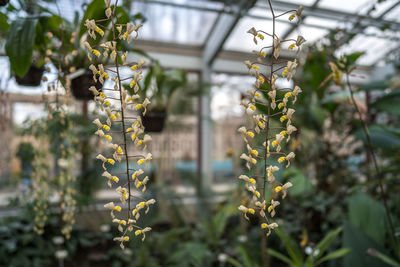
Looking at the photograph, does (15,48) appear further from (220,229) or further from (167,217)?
(167,217)

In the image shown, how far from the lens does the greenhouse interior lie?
59.1 inches

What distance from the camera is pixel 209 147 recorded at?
3.50 m

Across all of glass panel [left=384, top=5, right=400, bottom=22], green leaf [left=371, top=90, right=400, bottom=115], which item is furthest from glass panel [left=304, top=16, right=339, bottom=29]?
green leaf [left=371, top=90, right=400, bottom=115]

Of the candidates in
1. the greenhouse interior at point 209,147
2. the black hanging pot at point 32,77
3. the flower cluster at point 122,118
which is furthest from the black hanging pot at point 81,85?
the flower cluster at point 122,118

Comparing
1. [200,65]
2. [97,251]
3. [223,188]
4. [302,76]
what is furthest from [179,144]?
[302,76]

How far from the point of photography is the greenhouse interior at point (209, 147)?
1500 mm

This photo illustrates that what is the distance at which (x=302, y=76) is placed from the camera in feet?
7.86

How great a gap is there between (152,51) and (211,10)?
2.95ft

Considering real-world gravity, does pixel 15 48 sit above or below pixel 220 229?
above

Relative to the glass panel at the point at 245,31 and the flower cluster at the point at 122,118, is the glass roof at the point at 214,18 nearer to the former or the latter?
the glass panel at the point at 245,31

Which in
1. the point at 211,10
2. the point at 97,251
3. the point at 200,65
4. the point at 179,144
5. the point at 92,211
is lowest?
the point at 97,251

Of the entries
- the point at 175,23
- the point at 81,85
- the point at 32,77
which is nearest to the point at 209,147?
the point at 175,23

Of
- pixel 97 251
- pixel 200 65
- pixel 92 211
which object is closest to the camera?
pixel 97 251

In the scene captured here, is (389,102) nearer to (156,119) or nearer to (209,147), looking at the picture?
(156,119)
